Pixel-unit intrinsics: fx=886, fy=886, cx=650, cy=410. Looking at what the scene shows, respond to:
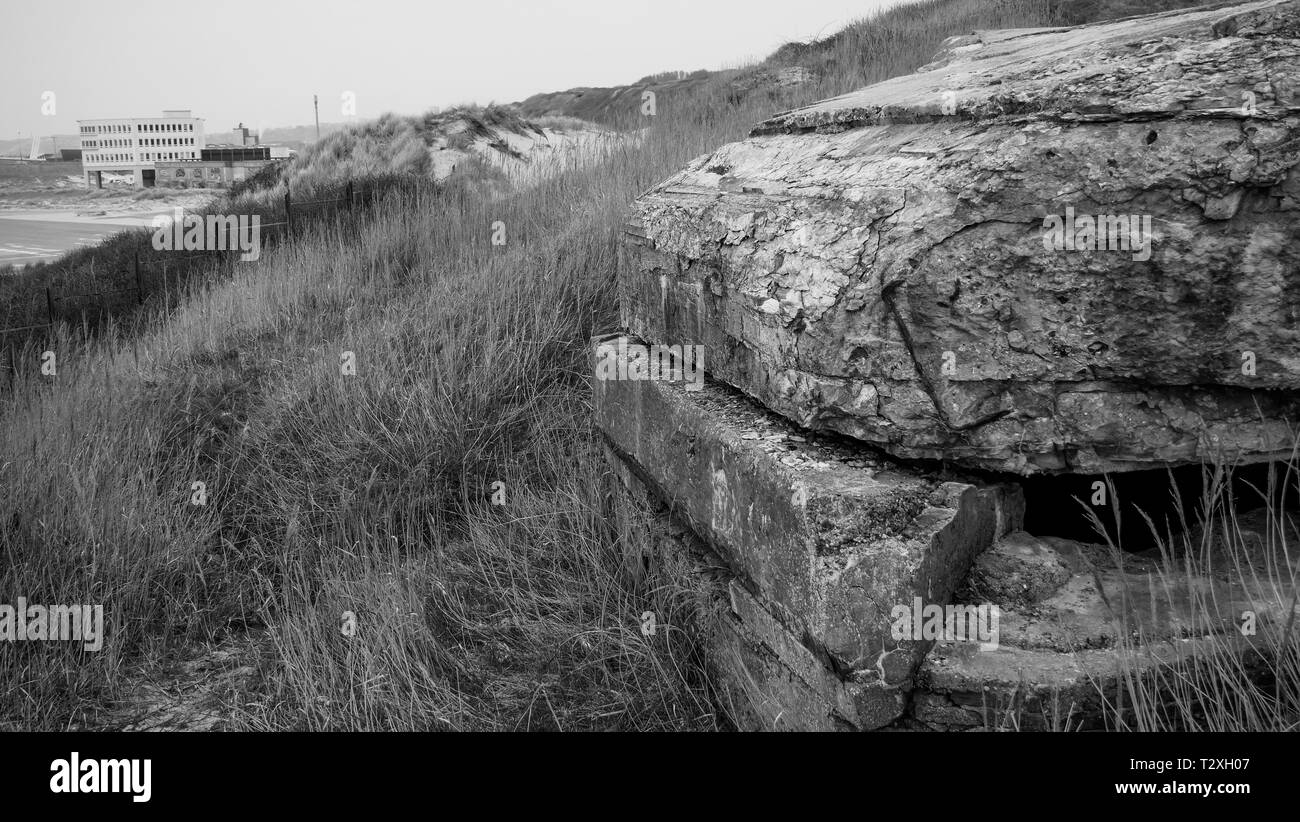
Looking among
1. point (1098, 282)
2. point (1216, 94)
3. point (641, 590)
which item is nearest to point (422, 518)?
point (641, 590)

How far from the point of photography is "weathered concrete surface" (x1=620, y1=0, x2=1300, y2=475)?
1.72 meters

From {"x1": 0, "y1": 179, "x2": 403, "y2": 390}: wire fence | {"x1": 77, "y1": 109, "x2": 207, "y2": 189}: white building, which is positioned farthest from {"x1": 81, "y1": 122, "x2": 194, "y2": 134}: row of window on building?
{"x1": 0, "y1": 179, "x2": 403, "y2": 390}: wire fence

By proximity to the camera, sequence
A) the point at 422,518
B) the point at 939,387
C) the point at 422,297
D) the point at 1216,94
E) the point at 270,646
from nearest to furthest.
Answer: the point at 1216,94 < the point at 939,387 < the point at 270,646 < the point at 422,518 < the point at 422,297

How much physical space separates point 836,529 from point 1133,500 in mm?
802

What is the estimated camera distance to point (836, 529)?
6.09ft

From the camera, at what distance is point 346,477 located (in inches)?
147

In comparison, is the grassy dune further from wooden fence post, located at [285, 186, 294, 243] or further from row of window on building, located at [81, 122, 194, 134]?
row of window on building, located at [81, 122, 194, 134]

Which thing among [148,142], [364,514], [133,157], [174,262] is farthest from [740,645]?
[133,157]

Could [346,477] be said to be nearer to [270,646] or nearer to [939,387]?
[270,646]

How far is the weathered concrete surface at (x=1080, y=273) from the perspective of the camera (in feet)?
5.63

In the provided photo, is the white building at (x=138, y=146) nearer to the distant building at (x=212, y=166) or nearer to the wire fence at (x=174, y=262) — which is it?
the distant building at (x=212, y=166)

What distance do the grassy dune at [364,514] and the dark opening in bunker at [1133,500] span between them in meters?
0.99

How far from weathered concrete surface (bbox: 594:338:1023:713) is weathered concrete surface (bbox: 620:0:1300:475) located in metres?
0.10

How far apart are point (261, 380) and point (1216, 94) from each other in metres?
4.62
